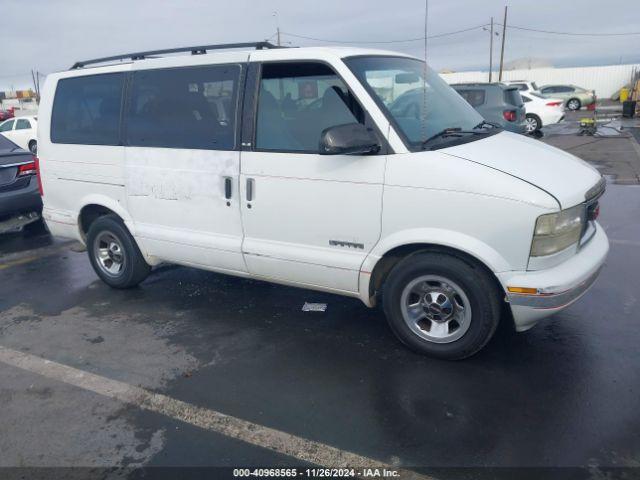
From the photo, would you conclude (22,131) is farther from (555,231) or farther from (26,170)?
(555,231)

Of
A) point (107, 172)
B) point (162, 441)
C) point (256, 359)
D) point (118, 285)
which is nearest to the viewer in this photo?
point (162, 441)

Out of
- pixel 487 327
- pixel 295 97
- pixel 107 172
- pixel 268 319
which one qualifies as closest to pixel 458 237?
pixel 487 327

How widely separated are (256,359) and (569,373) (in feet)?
7.05

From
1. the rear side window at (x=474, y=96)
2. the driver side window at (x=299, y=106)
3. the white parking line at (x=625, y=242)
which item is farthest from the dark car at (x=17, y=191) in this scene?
the rear side window at (x=474, y=96)

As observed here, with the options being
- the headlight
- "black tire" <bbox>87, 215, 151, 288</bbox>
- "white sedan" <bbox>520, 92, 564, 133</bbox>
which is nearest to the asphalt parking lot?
"black tire" <bbox>87, 215, 151, 288</bbox>

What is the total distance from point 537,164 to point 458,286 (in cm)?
98

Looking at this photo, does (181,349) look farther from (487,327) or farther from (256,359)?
(487,327)

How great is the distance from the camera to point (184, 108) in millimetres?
4398

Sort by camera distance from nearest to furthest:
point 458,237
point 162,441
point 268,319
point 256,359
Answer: point 162,441 < point 458,237 < point 256,359 < point 268,319

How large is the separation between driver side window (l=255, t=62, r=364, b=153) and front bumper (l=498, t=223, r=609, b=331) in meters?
1.52

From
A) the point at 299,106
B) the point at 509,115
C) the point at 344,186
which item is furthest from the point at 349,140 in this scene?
the point at 509,115

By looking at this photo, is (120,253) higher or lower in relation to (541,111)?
lower

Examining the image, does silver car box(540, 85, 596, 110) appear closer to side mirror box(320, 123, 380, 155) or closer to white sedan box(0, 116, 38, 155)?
white sedan box(0, 116, 38, 155)

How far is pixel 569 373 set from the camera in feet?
11.5
